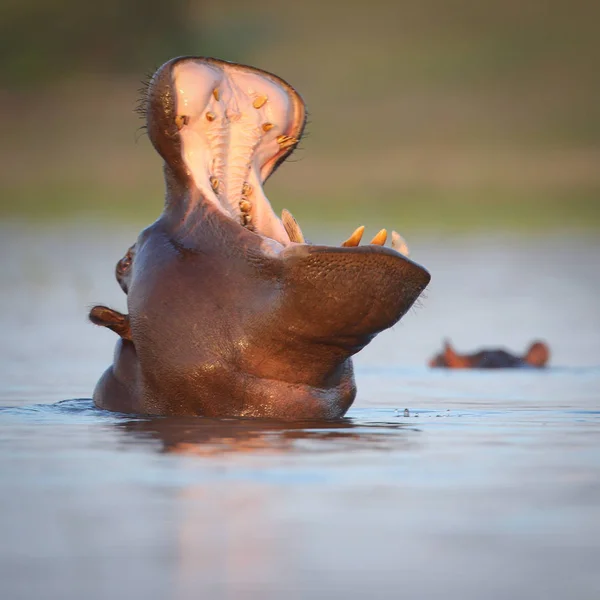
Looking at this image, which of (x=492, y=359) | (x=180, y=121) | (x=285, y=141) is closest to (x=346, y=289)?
(x=180, y=121)

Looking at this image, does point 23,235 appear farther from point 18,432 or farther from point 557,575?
point 557,575

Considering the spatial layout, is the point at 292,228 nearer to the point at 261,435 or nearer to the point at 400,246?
the point at 400,246

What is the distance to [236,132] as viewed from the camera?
7.03m

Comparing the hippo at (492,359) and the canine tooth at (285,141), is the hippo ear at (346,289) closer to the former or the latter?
the canine tooth at (285,141)

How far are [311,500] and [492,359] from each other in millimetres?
7901

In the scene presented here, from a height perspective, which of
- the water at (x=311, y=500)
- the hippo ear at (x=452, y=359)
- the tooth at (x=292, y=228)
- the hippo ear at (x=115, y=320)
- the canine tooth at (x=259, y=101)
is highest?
the canine tooth at (x=259, y=101)

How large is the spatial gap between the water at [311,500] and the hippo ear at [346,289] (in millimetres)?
429

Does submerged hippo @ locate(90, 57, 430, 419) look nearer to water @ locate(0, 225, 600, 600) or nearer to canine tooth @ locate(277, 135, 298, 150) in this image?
canine tooth @ locate(277, 135, 298, 150)

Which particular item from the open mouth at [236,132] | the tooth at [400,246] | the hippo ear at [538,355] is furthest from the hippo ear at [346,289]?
the hippo ear at [538,355]

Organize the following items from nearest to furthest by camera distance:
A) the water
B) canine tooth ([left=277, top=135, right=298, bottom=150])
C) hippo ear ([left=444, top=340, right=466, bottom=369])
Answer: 1. the water
2. canine tooth ([left=277, top=135, right=298, bottom=150])
3. hippo ear ([left=444, top=340, right=466, bottom=369])

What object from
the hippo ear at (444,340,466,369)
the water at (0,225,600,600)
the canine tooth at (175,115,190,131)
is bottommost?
the water at (0,225,600,600)

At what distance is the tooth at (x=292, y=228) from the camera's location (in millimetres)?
6621

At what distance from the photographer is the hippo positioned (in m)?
12.0

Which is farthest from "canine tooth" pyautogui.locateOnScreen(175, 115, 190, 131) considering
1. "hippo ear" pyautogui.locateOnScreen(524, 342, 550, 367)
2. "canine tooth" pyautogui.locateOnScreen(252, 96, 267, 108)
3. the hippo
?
"hippo ear" pyautogui.locateOnScreen(524, 342, 550, 367)
